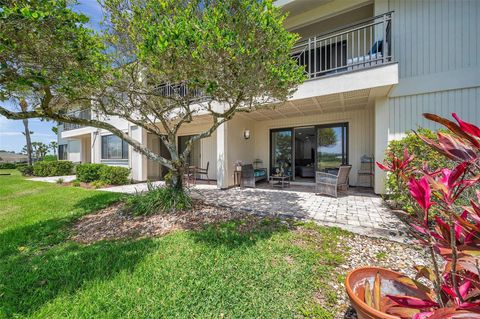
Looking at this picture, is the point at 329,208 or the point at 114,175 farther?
the point at 114,175

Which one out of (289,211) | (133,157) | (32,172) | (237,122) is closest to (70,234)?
(289,211)

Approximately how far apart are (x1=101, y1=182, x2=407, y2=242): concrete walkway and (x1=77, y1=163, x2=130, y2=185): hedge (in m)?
5.37

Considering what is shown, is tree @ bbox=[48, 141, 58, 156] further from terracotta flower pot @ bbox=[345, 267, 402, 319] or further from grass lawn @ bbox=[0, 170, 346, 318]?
terracotta flower pot @ bbox=[345, 267, 402, 319]

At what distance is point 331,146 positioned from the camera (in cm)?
916

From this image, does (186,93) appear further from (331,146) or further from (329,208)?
(331,146)

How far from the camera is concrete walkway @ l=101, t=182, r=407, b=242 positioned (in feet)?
13.6

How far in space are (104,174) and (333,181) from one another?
440 inches

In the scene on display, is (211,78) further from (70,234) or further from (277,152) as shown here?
(277,152)

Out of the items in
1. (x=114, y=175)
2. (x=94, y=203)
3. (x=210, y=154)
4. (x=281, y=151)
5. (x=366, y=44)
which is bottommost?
(x=94, y=203)

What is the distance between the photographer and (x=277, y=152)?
10.6m

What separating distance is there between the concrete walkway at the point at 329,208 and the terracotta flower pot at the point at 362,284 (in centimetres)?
214

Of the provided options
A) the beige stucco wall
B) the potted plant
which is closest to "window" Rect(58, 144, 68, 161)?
the beige stucco wall

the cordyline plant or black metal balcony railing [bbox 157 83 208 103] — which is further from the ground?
black metal balcony railing [bbox 157 83 208 103]

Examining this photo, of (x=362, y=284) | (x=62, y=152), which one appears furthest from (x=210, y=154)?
(x=62, y=152)
